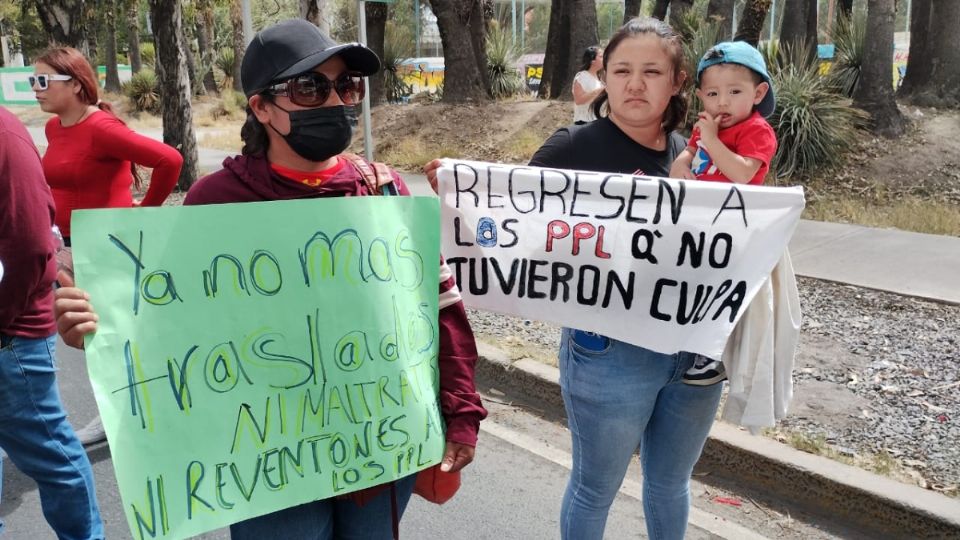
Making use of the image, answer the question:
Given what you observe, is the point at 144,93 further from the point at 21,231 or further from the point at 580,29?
the point at 21,231

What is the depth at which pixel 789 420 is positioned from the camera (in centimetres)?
393

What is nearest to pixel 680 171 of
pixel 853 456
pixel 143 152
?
pixel 853 456

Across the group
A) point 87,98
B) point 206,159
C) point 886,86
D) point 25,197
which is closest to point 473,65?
point 206,159

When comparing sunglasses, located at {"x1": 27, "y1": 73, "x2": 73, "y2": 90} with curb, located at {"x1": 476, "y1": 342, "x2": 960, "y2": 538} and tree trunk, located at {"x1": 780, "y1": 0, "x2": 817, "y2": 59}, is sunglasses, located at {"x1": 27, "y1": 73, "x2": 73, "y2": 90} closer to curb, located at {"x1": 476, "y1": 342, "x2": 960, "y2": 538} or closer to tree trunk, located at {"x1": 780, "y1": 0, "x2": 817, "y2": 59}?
curb, located at {"x1": 476, "y1": 342, "x2": 960, "y2": 538}

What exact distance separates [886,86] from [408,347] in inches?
433

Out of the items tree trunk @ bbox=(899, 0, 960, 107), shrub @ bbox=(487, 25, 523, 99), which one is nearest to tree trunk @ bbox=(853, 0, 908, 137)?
tree trunk @ bbox=(899, 0, 960, 107)

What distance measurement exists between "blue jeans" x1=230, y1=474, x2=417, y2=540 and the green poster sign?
0.28ft

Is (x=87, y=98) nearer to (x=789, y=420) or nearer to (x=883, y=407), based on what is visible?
(x=789, y=420)

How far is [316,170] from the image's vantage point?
1.97 meters

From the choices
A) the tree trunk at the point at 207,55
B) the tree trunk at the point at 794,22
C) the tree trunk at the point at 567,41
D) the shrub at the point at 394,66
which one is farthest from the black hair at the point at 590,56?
the tree trunk at the point at 207,55

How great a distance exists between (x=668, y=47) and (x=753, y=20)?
35.0 ft

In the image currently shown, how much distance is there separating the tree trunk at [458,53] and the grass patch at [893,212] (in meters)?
7.69

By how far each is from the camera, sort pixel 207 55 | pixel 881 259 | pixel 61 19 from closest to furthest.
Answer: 1. pixel 881 259
2. pixel 61 19
3. pixel 207 55

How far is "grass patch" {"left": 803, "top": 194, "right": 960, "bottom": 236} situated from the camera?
8070 mm
